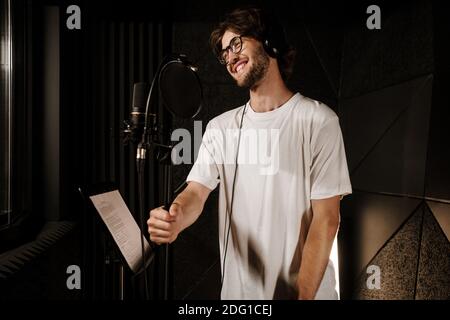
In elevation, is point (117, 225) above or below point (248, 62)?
below

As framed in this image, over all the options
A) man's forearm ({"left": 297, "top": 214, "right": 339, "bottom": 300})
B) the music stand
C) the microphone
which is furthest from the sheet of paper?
man's forearm ({"left": 297, "top": 214, "right": 339, "bottom": 300})

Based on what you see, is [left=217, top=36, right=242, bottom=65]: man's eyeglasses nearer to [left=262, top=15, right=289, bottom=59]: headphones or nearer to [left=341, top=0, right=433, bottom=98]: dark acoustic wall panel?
[left=262, top=15, right=289, bottom=59]: headphones

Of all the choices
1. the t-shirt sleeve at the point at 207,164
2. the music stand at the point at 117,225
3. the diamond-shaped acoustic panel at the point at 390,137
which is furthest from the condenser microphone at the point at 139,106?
the diamond-shaped acoustic panel at the point at 390,137

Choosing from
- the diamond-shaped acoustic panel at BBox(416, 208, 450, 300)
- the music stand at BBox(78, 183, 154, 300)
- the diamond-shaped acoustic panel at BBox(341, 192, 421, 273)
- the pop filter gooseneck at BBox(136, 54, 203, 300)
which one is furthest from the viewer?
the diamond-shaped acoustic panel at BBox(341, 192, 421, 273)

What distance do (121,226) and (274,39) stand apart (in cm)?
94

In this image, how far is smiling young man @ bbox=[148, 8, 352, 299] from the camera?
1425mm

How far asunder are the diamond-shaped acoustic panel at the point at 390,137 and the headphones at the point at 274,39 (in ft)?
1.14

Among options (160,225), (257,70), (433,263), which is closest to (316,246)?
(433,263)

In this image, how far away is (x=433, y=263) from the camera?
4.33 ft

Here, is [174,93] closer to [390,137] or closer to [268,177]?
[268,177]

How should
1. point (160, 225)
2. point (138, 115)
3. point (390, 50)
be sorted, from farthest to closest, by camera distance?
1. point (390, 50)
2. point (160, 225)
3. point (138, 115)

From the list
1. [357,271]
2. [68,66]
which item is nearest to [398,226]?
[357,271]

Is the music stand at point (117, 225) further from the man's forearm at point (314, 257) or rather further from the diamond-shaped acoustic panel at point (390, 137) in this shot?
the diamond-shaped acoustic panel at point (390, 137)

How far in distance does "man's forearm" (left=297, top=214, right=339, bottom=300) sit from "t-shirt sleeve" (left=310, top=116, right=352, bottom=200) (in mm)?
122
